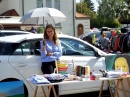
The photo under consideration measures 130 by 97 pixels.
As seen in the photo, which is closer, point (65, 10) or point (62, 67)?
point (62, 67)

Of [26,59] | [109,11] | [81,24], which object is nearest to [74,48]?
[26,59]

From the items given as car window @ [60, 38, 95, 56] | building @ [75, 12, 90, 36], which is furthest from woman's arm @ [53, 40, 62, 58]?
building @ [75, 12, 90, 36]

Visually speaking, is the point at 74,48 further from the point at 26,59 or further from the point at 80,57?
the point at 26,59

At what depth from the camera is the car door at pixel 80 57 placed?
21.8 ft

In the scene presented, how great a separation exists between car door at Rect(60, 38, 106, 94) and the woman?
0.37 metres

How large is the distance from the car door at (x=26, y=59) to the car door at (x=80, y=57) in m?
0.63

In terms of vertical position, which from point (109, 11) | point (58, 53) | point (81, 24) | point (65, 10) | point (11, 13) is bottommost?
point (58, 53)

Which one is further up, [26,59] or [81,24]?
[81,24]

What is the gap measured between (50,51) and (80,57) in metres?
0.84

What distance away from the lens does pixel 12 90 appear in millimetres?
5164

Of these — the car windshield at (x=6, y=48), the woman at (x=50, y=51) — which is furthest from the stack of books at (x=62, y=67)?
the car windshield at (x=6, y=48)

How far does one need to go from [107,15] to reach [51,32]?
5753cm

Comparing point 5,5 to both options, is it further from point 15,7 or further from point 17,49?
point 17,49

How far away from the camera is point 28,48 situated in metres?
6.42
